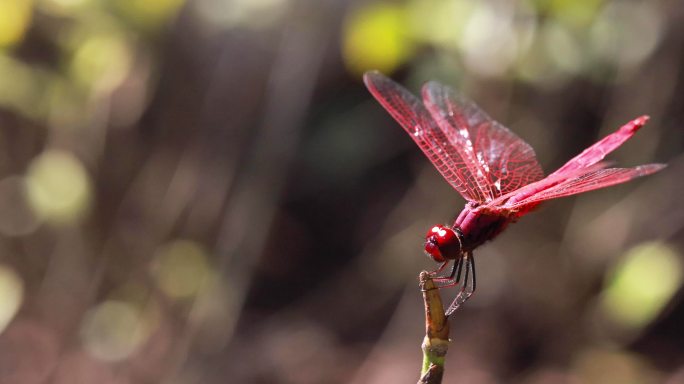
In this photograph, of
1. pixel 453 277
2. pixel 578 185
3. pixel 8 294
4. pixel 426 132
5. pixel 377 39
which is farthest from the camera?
pixel 8 294

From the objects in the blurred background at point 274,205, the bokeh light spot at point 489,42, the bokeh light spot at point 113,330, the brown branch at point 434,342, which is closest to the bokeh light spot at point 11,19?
the blurred background at point 274,205

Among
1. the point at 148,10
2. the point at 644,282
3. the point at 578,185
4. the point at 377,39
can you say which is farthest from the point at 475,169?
the point at 148,10

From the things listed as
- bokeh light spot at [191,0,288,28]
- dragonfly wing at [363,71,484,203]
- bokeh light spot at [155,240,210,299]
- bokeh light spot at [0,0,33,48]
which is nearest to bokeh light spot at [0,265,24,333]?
bokeh light spot at [155,240,210,299]

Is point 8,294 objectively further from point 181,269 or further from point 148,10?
point 148,10

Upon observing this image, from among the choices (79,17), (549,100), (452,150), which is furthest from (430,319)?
(549,100)

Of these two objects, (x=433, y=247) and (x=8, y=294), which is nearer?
(x=433, y=247)

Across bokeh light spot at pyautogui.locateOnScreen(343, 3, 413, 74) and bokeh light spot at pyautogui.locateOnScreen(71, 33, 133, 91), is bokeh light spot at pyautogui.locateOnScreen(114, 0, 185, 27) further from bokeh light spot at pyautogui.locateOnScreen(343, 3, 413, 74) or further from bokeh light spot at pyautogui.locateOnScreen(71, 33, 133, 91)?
bokeh light spot at pyautogui.locateOnScreen(343, 3, 413, 74)

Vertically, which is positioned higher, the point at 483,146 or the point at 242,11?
the point at 242,11
